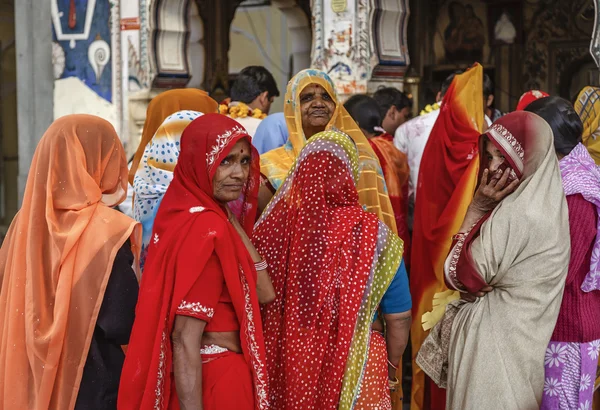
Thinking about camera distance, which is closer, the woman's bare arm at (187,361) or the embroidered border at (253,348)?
the woman's bare arm at (187,361)

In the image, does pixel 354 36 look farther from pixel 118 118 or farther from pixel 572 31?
pixel 572 31

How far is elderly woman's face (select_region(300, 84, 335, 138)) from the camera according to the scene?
4188mm

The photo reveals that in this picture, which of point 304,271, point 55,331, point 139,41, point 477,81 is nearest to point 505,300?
point 304,271

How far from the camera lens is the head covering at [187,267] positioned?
269 cm

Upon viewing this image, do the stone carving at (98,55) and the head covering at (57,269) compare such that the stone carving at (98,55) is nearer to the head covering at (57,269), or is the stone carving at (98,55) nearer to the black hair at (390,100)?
the black hair at (390,100)

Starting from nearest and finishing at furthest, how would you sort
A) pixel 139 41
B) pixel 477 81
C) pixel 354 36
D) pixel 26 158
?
pixel 477 81
pixel 354 36
pixel 139 41
pixel 26 158

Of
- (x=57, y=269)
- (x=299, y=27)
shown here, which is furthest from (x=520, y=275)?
(x=299, y=27)

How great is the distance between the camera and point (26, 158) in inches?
359

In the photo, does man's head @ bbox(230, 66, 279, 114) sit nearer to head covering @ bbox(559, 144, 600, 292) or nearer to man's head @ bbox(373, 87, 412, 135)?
man's head @ bbox(373, 87, 412, 135)

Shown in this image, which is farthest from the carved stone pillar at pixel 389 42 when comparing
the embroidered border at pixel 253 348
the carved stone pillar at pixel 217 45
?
the embroidered border at pixel 253 348

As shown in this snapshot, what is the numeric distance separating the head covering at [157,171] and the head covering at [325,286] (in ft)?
3.17

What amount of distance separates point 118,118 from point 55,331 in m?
5.69

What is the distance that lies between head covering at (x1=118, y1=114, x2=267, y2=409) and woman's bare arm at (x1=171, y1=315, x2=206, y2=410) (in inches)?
1.4

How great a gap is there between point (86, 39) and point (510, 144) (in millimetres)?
6175
